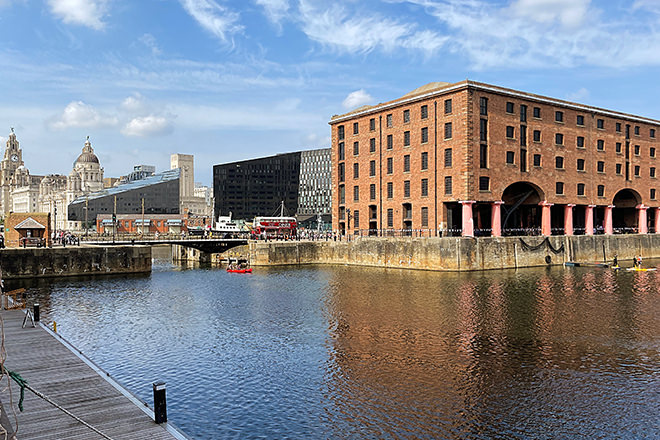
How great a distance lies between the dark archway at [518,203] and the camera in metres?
73.8

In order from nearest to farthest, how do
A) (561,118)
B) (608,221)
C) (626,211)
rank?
(561,118) < (608,221) < (626,211)

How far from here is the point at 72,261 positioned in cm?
6131

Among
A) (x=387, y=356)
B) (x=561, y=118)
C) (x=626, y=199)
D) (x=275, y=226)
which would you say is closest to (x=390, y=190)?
(x=561, y=118)

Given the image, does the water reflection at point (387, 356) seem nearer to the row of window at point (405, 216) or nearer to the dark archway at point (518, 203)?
the row of window at point (405, 216)

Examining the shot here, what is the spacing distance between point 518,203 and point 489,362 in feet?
176

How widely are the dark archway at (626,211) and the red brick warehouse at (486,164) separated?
0.22 metres

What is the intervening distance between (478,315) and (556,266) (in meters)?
37.6

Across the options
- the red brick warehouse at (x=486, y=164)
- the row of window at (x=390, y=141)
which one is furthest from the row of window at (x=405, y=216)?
the row of window at (x=390, y=141)

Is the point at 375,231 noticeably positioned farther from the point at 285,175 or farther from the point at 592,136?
the point at 285,175

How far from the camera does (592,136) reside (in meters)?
79.9

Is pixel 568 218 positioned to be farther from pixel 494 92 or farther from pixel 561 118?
pixel 494 92

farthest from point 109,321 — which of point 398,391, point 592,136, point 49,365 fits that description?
point 592,136

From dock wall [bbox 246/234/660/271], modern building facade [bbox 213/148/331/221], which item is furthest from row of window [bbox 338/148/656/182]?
modern building facade [bbox 213/148/331/221]

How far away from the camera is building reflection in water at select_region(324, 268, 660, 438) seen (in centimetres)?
1786
